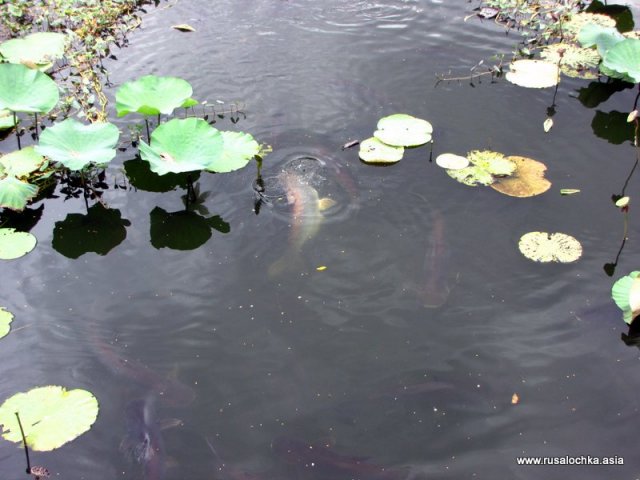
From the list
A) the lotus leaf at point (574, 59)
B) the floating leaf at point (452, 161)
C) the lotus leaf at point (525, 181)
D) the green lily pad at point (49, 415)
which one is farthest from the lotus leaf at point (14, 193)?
the lotus leaf at point (574, 59)

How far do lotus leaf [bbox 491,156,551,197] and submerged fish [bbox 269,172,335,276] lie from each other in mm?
1210

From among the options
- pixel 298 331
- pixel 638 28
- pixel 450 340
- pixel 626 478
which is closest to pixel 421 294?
pixel 450 340

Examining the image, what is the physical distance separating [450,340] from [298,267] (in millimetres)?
1019

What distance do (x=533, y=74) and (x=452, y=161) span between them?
1.53m

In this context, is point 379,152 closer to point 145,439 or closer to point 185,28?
point 145,439

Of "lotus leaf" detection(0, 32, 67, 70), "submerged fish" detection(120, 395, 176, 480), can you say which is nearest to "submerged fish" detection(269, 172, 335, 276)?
"submerged fish" detection(120, 395, 176, 480)

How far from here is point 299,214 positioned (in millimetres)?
3875

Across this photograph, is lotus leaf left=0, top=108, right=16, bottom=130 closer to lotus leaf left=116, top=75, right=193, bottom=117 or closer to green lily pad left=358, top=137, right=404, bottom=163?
lotus leaf left=116, top=75, right=193, bottom=117

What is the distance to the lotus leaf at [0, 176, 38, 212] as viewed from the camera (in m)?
3.76

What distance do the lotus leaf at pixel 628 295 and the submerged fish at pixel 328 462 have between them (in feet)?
5.06

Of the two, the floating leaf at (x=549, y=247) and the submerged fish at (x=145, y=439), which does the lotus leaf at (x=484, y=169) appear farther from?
the submerged fish at (x=145, y=439)

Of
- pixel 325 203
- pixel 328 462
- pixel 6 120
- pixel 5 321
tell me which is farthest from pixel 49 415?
pixel 6 120

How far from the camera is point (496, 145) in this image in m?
4.38

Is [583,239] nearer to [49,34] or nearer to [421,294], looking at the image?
[421,294]
